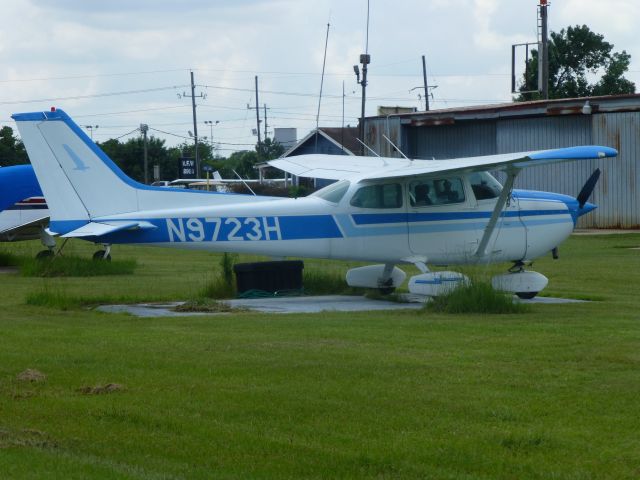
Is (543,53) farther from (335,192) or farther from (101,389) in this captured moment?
(101,389)

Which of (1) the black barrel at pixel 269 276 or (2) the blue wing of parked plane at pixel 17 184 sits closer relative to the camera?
(1) the black barrel at pixel 269 276

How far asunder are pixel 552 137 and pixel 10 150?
39685mm

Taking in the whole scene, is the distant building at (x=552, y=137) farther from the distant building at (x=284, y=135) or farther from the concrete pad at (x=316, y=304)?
the distant building at (x=284, y=135)

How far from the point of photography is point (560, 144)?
39125mm

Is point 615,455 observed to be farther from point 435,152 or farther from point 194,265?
point 435,152

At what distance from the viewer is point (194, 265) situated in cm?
2514

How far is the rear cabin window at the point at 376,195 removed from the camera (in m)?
16.1

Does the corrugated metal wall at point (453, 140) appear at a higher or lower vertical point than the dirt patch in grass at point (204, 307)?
higher

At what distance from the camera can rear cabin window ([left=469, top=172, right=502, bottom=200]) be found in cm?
1639

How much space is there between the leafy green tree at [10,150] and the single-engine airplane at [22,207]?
4001 centimetres

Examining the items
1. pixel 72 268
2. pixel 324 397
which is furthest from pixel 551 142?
pixel 324 397

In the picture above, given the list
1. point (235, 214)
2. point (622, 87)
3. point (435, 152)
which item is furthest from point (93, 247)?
point (622, 87)

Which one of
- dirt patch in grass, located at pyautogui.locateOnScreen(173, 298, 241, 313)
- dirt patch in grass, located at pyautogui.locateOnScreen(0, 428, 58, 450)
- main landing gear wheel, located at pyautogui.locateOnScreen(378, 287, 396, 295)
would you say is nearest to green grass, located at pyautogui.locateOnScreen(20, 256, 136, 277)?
dirt patch in grass, located at pyautogui.locateOnScreen(173, 298, 241, 313)

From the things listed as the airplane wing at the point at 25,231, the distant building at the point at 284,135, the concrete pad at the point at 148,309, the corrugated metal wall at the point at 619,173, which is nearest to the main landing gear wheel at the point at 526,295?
the concrete pad at the point at 148,309
